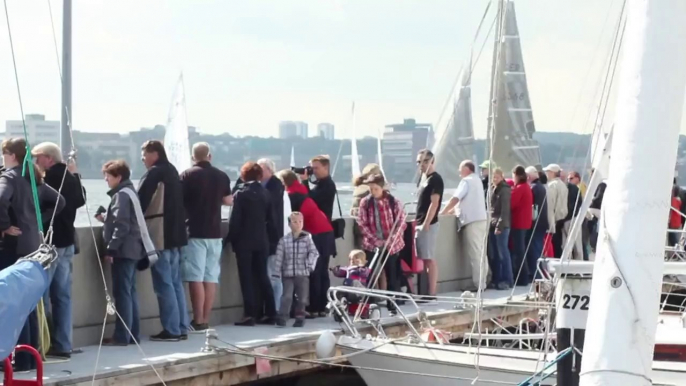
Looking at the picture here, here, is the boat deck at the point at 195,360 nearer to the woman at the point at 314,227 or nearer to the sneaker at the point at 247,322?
the sneaker at the point at 247,322

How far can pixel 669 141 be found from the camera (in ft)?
17.9

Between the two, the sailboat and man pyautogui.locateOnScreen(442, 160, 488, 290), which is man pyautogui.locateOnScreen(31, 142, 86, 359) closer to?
the sailboat

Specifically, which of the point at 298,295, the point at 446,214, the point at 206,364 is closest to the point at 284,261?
the point at 298,295

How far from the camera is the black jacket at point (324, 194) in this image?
14203 millimetres

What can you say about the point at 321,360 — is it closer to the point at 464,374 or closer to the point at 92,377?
the point at 464,374

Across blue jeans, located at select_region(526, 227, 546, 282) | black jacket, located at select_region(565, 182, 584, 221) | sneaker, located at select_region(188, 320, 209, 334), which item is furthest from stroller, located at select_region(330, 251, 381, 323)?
black jacket, located at select_region(565, 182, 584, 221)

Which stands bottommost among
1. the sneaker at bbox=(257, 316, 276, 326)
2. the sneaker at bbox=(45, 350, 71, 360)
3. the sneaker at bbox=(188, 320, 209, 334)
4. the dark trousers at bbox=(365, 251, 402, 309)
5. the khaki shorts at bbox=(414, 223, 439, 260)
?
the sneaker at bbox=(257, 316, 276, 326)

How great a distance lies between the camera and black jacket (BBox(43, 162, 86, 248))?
1062 centimetres

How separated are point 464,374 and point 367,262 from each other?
4.06 meters

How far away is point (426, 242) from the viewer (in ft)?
52.1

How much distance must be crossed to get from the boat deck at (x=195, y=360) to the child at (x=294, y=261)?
0.27 metres

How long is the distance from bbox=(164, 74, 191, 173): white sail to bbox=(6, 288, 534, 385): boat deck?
45.9 ft

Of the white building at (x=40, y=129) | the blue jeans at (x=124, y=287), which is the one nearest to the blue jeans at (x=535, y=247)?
the white building at (x=40, y=129)

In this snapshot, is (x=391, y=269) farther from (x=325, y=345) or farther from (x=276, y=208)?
(x=325, y=345)
